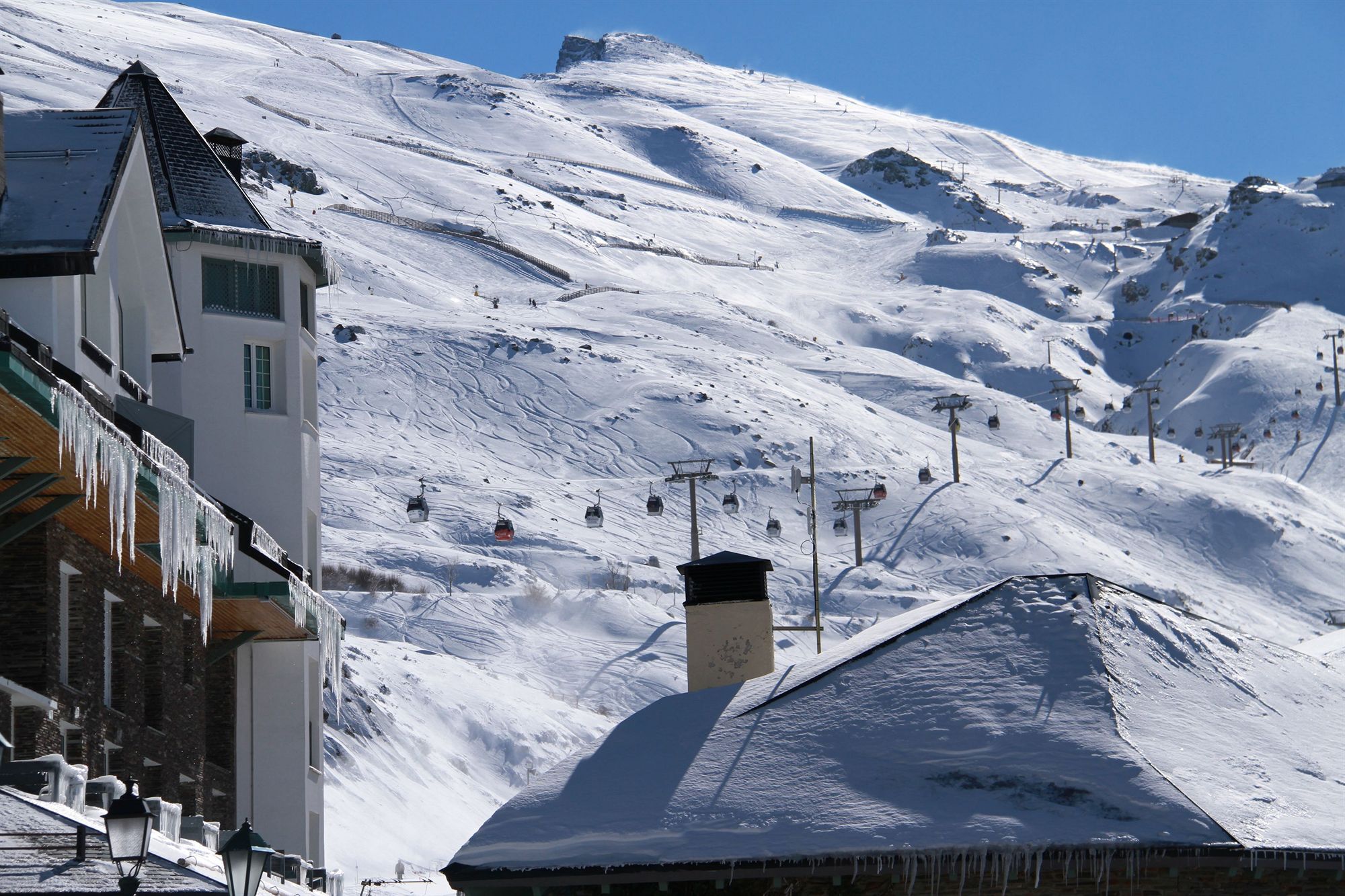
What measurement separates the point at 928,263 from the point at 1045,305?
31.6 ft

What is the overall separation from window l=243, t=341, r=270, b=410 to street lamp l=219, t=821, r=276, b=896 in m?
16.9

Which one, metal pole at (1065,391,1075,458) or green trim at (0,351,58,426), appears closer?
green trim at (0,351,58,426)

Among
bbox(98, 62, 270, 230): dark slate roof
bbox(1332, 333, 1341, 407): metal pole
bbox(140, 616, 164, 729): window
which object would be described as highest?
bbox(1332, 333, 1341, 407): metal pole

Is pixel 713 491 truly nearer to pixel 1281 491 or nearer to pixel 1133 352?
pixel 1281 491

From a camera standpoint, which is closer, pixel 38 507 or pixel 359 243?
pixel 38 507

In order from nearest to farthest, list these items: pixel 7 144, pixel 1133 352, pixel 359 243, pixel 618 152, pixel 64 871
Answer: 1. pixel 64 871
2. pixel 7 144
3. pixel 359 243
4. pixel 1133 352
5. pixel 618 152

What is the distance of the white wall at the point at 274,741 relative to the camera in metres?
25.8

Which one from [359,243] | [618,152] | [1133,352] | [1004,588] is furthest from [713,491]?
[618,152]

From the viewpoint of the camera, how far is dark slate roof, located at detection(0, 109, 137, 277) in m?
17.6

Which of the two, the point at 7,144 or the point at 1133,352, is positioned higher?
→ the point at 1133,352

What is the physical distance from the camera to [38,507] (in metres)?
16.8

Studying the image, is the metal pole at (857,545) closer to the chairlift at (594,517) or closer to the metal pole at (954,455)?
the chairlift at (594,517)


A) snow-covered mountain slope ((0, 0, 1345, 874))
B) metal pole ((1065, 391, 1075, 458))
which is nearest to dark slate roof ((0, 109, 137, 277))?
snow-covered mountain slope ((0, 0, 1345, 874))

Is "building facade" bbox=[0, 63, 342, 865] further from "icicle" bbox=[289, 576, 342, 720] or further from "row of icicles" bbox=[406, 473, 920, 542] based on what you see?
"row of icicles" bbox=[406, 473, 920, 542]
